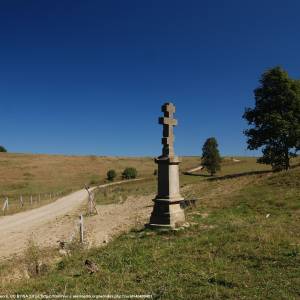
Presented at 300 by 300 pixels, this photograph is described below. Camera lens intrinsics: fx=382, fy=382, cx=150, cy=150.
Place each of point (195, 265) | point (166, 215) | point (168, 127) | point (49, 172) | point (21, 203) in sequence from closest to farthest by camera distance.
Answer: point (195, 265)
point (166, 215)
point (168, 127)
point (21, 203)
point (49, 172)

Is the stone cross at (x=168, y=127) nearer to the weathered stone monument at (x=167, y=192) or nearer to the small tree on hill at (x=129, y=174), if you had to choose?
the weathered stone monument at (x=167, y=192)

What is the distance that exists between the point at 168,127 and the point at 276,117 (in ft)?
A: 74.2

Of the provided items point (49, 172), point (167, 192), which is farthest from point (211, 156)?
point (167, 192)

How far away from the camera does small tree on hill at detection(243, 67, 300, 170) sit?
34.8m

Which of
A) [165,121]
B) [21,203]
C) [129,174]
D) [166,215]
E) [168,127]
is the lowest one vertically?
[21,203]

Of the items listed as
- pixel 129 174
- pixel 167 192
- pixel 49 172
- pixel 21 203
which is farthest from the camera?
pixel 49 172

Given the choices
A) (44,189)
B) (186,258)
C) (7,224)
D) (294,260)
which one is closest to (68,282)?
(186,258)

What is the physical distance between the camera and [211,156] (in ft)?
231

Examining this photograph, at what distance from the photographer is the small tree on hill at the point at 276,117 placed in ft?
114

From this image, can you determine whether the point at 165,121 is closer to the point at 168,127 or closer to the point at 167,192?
the point at 168,127

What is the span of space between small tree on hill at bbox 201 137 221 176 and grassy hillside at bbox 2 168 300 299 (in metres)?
54.7

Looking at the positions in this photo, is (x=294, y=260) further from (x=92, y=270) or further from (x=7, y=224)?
(x=7, y=224)

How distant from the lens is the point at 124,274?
28.2ft

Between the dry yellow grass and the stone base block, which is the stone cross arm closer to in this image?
the stone base block
